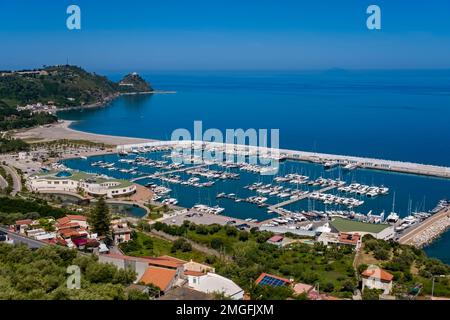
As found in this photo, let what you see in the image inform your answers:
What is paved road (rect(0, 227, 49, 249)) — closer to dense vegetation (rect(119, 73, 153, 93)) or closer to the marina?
the marina

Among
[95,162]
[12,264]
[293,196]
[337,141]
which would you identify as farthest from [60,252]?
[337,141]

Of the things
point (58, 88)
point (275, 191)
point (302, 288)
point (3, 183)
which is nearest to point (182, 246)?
point (302, 288)

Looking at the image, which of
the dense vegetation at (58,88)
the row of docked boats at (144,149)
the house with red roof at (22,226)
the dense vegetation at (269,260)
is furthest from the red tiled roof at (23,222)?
the dense vegetation at (58,88)

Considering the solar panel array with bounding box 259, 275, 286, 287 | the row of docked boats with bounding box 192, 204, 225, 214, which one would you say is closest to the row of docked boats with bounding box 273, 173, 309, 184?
the row of docked boats with bounding box 192, 204, 225, 214

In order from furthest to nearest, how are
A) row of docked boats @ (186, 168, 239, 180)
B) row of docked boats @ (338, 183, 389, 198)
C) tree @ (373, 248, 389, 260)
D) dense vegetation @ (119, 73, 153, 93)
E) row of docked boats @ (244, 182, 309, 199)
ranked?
1. dense vegetation @ (119, 73, 153, 93)
2. row of docked boats @ (186, 168, 239, 180)
3. row of docked boats @ (338, 183, 389, 198)
4. row of docked boats @ (244, 182, 309, 199)
5. tree @ (373, 248, 389, 260)

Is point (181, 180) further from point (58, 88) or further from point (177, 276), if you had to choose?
point (58, 88)
